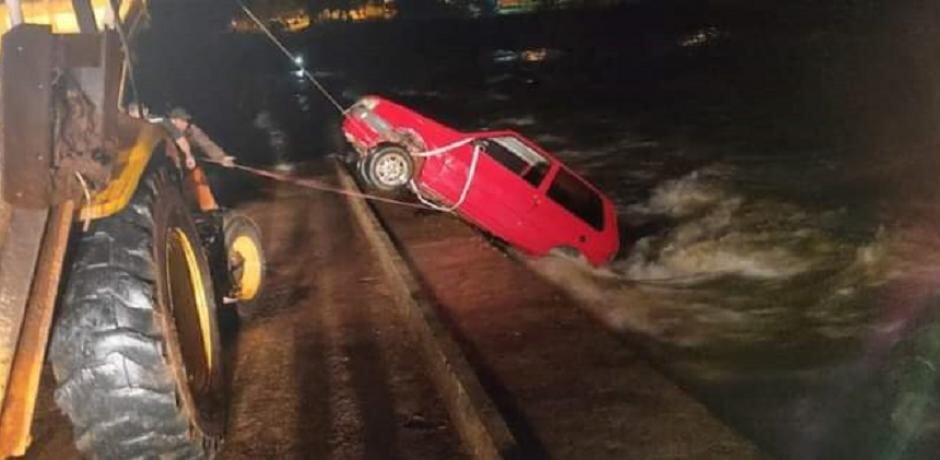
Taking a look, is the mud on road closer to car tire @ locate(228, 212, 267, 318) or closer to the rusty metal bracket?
car tire @ locate(228, 212, 267, 318)

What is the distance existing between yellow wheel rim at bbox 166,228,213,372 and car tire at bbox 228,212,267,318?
2.08 m

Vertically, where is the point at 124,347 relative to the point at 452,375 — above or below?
above

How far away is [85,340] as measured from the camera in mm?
4102

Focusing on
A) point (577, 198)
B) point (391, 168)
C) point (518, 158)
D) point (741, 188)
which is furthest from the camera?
point (741, 188)

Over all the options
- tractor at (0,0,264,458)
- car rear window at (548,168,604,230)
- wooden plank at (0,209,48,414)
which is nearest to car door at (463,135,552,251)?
car rear window at (548,168,604,230)

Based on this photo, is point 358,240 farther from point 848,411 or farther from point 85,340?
point 85,340

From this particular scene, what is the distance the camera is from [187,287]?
17.5 feet

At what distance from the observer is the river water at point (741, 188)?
27.7ft

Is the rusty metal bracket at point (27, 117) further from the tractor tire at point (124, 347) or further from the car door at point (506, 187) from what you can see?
the car door at point (506, 187)

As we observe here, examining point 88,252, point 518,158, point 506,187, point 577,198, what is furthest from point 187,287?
point 577,198

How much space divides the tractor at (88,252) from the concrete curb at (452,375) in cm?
150

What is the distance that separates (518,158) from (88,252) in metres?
7.40

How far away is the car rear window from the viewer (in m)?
11.5

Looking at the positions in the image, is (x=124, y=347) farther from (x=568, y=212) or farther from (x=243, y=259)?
(x=568, y=212)
